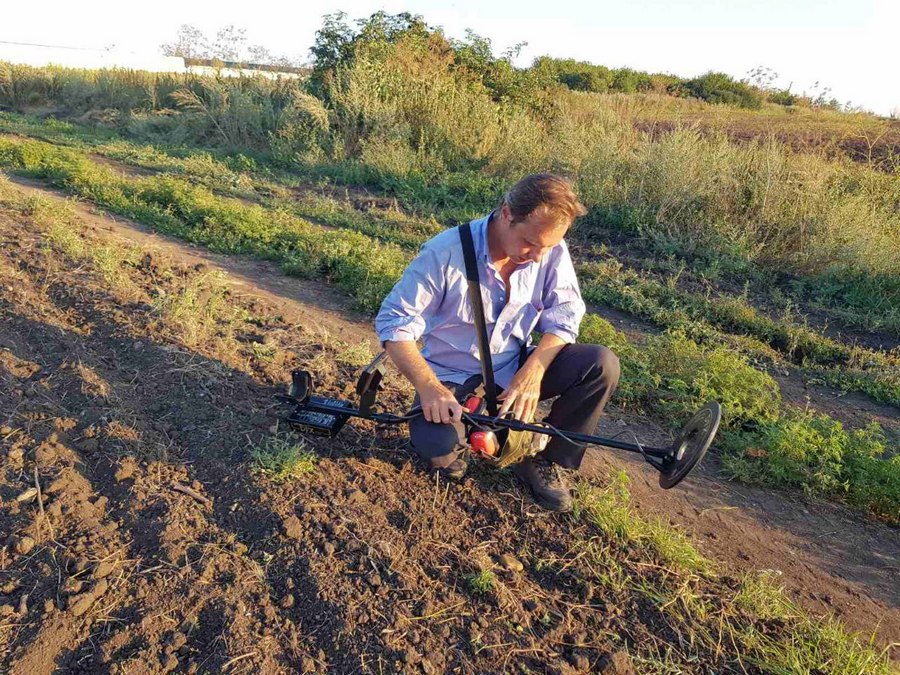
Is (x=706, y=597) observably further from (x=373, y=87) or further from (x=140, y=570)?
(x=373, y=87)

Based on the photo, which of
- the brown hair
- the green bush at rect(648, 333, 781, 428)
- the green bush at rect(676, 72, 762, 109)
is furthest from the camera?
the green bush at rect(676, 72, 762, 109)

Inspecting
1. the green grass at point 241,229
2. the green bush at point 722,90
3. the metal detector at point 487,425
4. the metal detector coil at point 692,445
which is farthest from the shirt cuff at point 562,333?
the green bush at point 722,90

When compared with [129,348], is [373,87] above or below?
above

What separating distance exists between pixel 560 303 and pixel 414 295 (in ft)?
2.27

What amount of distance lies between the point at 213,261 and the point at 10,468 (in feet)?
11.9

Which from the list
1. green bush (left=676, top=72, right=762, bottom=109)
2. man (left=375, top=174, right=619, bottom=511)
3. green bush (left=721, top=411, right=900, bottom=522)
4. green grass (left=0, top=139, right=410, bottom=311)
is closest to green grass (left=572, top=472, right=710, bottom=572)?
man (left=375, top=174, right=619, bottom=511)

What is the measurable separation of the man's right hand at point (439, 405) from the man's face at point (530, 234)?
65cm

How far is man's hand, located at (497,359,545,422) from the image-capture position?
2.75 m

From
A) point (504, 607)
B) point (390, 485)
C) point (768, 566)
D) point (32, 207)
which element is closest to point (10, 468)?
point (390, 485)

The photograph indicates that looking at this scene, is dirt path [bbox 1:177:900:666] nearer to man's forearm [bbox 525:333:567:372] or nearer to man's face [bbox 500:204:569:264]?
man's forearm [bbox 525:333:567:372]

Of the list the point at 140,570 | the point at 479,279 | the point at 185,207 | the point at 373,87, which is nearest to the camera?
the point at 140,570

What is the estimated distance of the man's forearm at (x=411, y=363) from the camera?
2.65 metres

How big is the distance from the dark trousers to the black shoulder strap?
119mm

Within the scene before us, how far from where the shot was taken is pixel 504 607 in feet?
7.82
